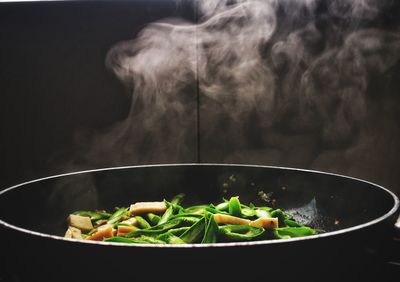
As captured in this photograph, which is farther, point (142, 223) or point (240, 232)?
point (142, 223)

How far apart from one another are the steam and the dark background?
13 mm

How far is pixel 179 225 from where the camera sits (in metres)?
1.24

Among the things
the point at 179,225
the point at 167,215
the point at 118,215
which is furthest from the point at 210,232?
the point at 118,215

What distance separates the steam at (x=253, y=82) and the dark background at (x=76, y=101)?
0.04ft

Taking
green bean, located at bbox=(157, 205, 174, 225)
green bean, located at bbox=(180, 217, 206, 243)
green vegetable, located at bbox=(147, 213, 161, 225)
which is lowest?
green vegetable, located at bbox=(147, 213, 161, 225)

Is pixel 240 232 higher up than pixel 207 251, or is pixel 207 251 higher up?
pixel 207 251

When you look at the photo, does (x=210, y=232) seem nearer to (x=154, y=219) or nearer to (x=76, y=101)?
(x=154, y=219)

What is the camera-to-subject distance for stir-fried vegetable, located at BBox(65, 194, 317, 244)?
1050mm

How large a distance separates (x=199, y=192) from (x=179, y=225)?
38cm

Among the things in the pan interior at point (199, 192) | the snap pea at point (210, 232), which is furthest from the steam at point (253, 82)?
the snap pea at point (210, 232)

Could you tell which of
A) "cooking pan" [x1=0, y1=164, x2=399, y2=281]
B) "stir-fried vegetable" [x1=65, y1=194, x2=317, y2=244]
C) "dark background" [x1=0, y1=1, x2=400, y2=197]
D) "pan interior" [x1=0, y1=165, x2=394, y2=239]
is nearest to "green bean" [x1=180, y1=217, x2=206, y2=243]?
"stir-fried vegetable" [x1=65, y1=194, x2=317, y2=244]

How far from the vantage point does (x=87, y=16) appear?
7.71 ft

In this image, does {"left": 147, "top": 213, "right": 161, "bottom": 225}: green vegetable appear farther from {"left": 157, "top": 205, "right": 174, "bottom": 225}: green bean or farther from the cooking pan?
the cooking pan

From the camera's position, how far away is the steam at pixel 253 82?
7.25 ft
